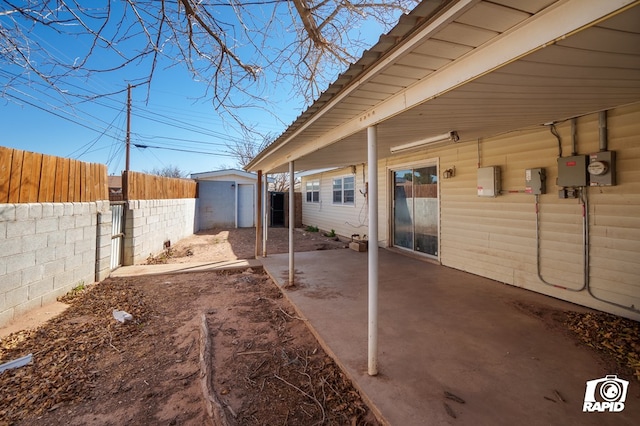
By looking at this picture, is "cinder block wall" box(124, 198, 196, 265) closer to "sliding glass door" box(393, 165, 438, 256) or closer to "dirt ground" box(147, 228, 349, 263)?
"dirt ground" box(147, 228, 349, 263)

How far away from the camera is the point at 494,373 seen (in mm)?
2178

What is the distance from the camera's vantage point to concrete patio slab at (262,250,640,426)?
1798mm

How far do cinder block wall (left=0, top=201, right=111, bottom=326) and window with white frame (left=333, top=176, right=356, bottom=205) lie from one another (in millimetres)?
6817

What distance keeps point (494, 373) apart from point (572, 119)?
338 cm

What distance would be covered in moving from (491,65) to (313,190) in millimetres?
11747

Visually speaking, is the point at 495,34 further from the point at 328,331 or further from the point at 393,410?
the point at 328,331

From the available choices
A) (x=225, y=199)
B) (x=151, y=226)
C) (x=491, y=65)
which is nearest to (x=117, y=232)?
(x=151, y=226)

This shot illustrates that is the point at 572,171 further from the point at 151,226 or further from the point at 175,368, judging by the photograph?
the point at 151,226

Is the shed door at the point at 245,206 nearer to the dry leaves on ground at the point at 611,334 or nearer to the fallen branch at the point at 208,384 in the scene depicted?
the fallen branch at the point at 208,384

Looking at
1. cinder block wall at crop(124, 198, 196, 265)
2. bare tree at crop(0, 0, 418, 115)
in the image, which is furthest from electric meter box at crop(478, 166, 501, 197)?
cinder block wall at crop(124, 198, 196, 265)

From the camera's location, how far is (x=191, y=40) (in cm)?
332

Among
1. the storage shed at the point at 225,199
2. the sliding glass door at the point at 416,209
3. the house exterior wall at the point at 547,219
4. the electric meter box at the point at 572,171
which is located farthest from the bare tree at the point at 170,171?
the electric meter box at the point at 572,171

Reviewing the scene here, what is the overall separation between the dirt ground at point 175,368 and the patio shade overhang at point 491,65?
2.28 metres

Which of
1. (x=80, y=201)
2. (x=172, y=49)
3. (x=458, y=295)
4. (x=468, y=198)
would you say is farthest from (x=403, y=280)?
(x=80, y=201)
